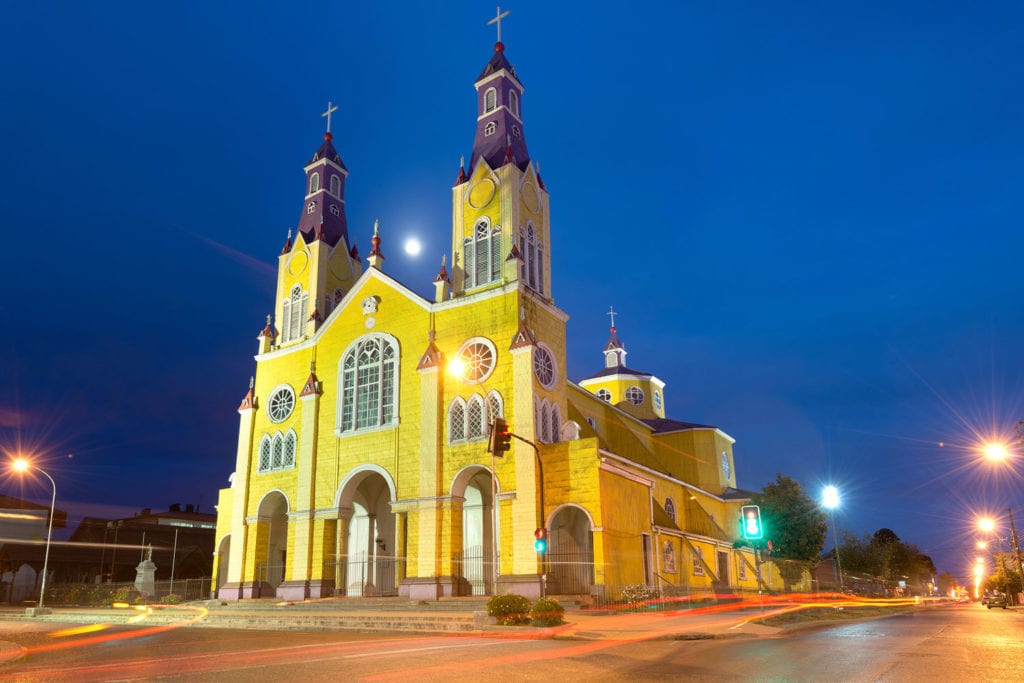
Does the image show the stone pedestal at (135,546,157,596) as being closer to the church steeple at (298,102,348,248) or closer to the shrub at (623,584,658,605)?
the church steeple at (298,102,348,248)

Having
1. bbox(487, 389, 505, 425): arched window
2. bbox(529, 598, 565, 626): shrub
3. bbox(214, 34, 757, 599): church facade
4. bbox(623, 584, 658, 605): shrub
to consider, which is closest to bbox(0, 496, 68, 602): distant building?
bbox(214, 34, 757, 599): church facade

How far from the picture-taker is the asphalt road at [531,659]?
10320 millimetres

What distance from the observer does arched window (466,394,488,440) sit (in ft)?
97.6

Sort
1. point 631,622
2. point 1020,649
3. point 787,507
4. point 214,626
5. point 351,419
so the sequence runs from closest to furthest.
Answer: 1. point 1020,649
2. point 631,622
3. point 214,626
4. point 351,419
5. point 787,507

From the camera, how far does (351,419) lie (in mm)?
34469

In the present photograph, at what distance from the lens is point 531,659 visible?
1251 centimetres

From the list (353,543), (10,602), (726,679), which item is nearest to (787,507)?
(353,543)

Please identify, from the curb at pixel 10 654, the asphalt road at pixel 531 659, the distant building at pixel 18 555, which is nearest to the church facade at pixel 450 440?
the asphalt road at pixel 531 659

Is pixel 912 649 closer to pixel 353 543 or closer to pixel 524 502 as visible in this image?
pixel 524 502

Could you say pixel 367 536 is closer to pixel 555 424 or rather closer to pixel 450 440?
pixel 450 440

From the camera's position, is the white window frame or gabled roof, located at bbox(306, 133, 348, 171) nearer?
the white window frame

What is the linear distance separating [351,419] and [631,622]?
59.2ft

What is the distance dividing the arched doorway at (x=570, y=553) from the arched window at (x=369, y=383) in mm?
8867

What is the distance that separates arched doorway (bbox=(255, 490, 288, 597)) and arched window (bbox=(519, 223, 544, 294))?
637 inches
